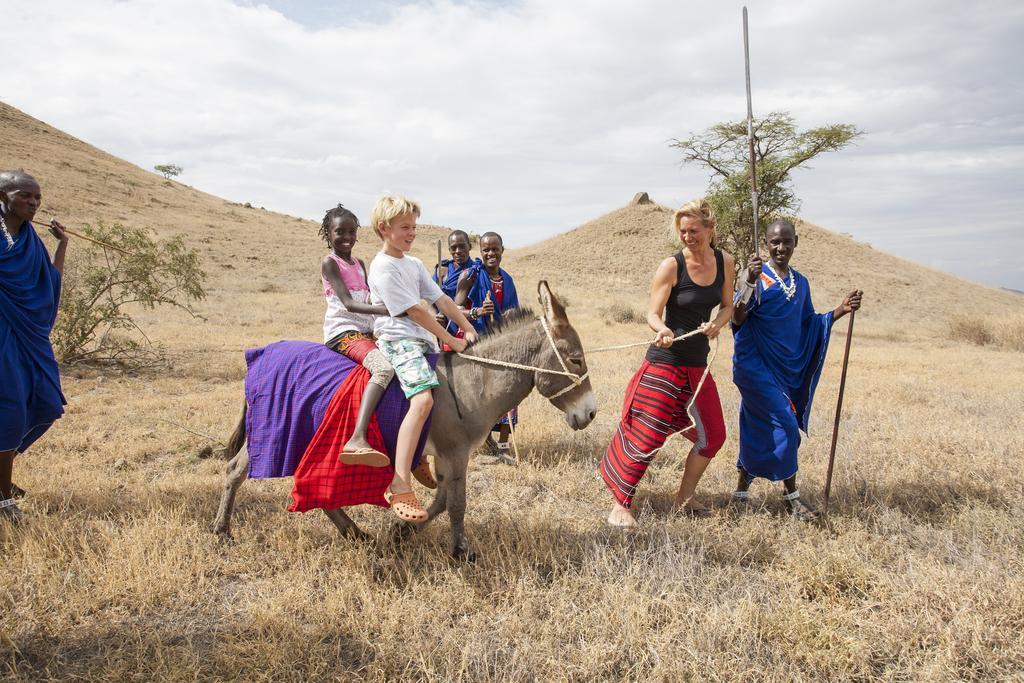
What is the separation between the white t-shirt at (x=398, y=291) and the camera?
12.1 feet

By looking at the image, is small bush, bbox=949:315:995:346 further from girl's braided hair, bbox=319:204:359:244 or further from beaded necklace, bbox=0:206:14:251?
beaded necklace, bbox=0:206:14:251

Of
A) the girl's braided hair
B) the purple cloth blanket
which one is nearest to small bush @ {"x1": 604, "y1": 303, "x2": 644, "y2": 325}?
the girl's braided hair

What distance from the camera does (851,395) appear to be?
356 inches

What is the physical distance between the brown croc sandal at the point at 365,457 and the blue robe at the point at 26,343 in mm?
2767

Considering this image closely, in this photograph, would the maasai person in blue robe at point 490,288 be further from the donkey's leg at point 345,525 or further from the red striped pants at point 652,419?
the donkey's leg at point 345,525

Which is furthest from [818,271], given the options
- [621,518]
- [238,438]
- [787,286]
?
[238,438]

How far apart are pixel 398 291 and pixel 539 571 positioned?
206 cm

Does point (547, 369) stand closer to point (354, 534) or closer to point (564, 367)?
point (564, 367)

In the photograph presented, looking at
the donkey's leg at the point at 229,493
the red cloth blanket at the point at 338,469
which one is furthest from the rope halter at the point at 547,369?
the donkey's leg at the point at 229,493

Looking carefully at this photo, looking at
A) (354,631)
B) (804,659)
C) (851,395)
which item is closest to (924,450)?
(851,395)

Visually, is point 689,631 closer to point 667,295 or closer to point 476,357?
point 476,357

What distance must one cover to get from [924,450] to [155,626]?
6765 mm

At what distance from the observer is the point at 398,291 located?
3.68 meters

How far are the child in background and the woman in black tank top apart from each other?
1613 mm
